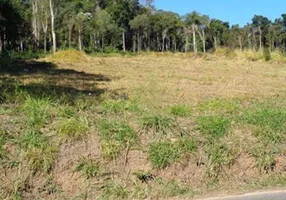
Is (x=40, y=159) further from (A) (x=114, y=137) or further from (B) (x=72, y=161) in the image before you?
(A) (x=114, y=137)

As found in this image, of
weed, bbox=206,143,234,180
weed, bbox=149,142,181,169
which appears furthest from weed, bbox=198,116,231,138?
weed, bbox=149,142,181,169

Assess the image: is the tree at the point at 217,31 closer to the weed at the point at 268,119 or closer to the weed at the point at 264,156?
the weed at the point at 268,119

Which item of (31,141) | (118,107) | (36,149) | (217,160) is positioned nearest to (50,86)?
(118,107)

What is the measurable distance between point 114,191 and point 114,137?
74cm

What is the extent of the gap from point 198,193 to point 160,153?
65cm

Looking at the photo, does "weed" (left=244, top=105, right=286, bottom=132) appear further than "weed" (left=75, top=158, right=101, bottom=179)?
Yes

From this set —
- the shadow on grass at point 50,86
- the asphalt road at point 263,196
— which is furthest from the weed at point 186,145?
the shadow on grass at point 50,86

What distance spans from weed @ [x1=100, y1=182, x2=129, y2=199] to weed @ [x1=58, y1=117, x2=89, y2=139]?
0.73 meters

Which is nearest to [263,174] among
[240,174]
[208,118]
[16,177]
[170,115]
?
[240,174]

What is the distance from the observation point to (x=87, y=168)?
4.62m

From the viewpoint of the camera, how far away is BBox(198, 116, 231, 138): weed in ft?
17.9

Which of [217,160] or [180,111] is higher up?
[180,111]

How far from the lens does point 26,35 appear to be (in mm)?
51375

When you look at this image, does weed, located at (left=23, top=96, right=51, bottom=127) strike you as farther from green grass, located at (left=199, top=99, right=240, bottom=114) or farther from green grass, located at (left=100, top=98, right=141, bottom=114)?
green grass, located at (left=199, top=99, right=240, bottom=114)
